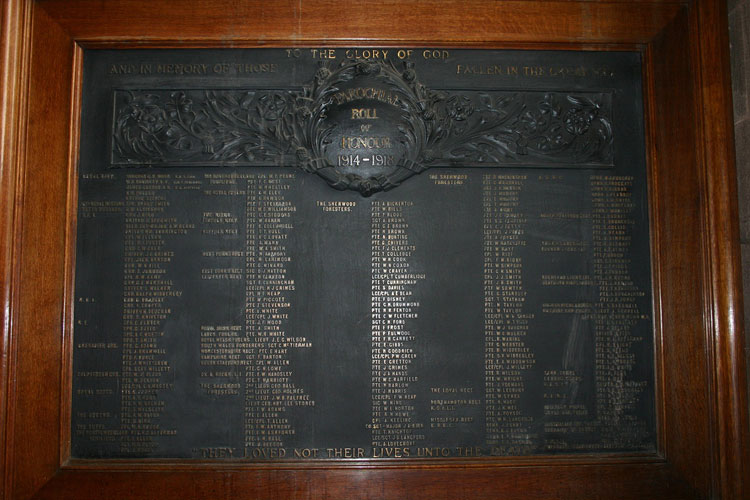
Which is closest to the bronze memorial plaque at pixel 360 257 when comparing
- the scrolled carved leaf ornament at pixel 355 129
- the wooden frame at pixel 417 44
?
the scrolled carved leaf ornament at pixel 355 129

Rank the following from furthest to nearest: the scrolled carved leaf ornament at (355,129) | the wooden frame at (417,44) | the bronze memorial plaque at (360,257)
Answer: the scrolled carved leaf ornament at (355,129) < the bronze memorial plaque at (360,257) < the wooden frame at (417,44)

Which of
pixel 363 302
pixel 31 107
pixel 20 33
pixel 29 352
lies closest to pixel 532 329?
pixel 363 302

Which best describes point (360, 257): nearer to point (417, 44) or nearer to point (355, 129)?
point (355, 129)

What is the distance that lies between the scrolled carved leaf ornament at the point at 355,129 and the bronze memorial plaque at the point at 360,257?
0.02 m

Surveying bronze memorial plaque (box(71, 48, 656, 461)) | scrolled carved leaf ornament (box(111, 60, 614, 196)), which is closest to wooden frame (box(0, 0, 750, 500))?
bronze memorial plaque (box(71, 48, 656, 461))

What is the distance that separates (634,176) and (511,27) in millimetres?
1562

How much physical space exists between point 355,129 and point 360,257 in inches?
40.4

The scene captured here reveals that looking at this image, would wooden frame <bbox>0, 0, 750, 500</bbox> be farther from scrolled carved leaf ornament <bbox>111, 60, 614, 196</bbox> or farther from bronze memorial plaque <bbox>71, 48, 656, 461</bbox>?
scrolled carved leaf ornament <bbox>111, 60, 614, 196</bbox>

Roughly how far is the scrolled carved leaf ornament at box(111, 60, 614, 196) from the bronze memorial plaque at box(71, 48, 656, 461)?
2 centimetres

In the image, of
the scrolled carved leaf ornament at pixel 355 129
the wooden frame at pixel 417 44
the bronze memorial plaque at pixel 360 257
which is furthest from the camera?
the scrolled carved leaf ornament at pixel 355 129

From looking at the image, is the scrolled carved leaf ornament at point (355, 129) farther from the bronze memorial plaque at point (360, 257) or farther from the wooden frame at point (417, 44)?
the wooden frame at point (417, 44)

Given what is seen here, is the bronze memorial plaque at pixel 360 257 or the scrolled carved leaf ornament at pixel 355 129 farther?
the scrolled carved leaf ornament at pixel 355 129

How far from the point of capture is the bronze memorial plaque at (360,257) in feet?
14.0

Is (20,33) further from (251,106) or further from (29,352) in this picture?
(29,352)
